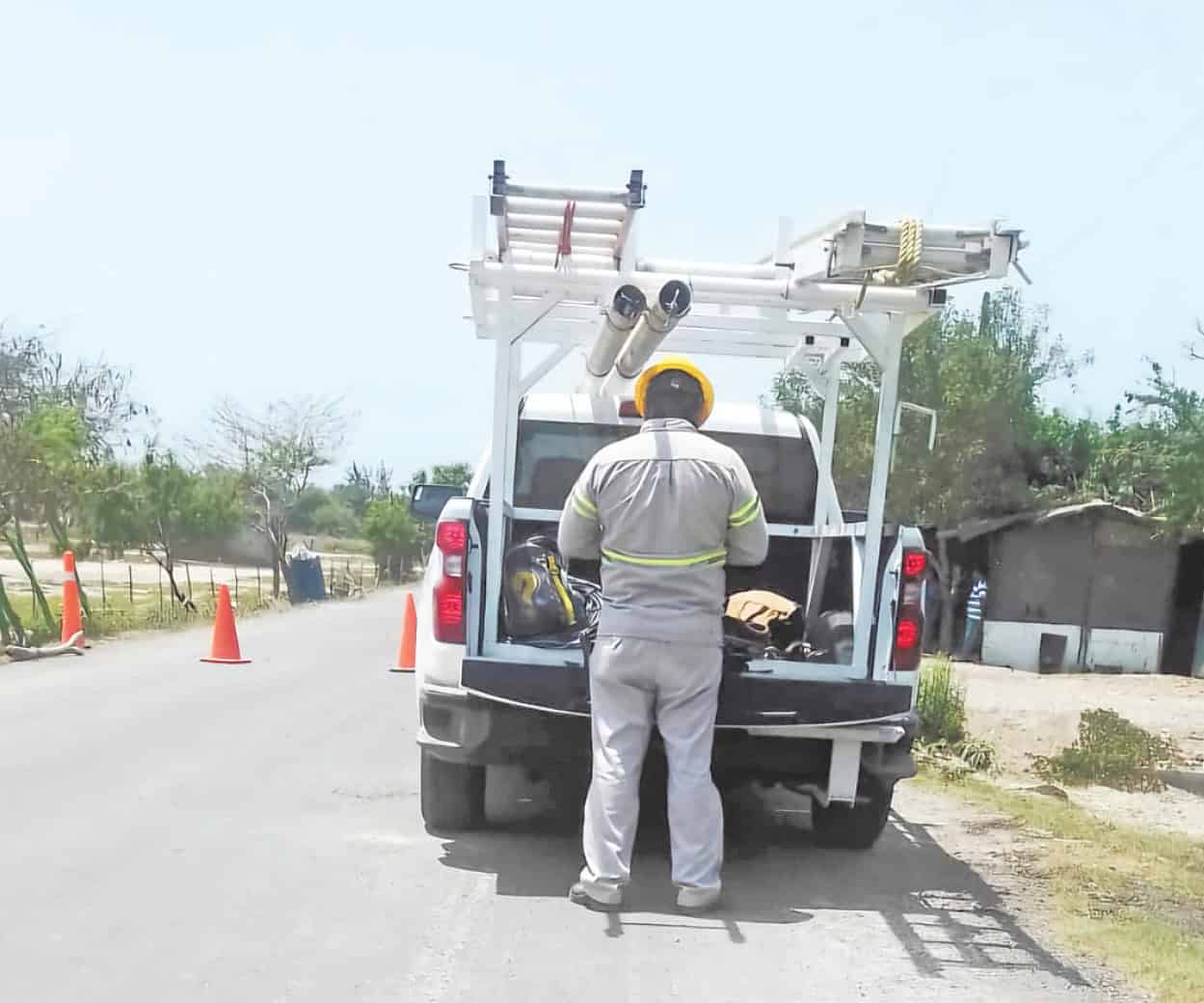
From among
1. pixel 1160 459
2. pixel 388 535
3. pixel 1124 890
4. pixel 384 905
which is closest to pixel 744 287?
pixel 384 905

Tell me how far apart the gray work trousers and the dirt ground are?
15.1 feet

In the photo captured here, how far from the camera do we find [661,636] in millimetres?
5250

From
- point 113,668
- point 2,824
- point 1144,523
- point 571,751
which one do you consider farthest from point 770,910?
point 1144,523

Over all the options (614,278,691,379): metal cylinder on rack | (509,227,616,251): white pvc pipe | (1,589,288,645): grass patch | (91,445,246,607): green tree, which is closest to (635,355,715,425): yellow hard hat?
(614,278,691,379): metal cylinder on rack

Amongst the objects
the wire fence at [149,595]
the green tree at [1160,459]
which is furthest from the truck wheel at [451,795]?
the green tree at [1160,459]

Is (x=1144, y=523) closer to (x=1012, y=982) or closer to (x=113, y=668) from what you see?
(x=113, y=668)

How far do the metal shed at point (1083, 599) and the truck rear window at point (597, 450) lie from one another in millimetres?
17360

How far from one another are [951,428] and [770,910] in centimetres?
1992

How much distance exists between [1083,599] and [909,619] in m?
19.5

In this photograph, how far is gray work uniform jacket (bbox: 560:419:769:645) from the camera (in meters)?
5.30

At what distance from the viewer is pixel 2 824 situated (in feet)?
20.6

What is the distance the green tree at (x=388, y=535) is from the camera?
49844mm

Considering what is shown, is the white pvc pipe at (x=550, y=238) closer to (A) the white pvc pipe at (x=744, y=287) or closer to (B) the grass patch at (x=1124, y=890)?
(A) the white pvc pipe at (x=744, y=287)

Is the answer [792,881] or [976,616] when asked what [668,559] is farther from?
[976,616]
